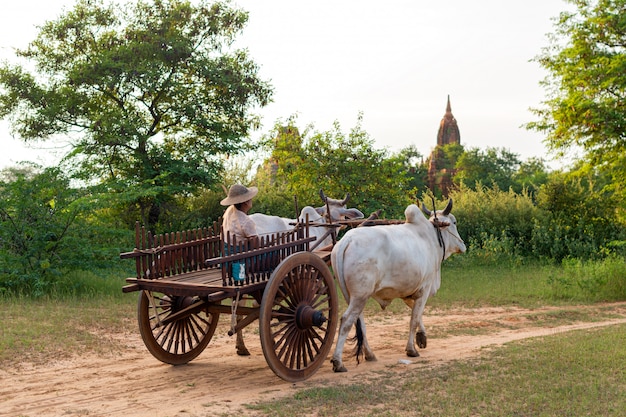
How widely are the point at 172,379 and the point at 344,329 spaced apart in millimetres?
1750

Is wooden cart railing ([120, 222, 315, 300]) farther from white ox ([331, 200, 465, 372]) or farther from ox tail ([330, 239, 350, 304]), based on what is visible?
white ox ([331, 200, 465, 372])

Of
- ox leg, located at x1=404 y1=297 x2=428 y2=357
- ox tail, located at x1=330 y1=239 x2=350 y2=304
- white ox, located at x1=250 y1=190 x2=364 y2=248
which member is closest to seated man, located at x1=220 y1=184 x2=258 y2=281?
ox tail, located at x1=330 y1=239 x2=350 y2=304

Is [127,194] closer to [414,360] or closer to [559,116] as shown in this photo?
[414,360]

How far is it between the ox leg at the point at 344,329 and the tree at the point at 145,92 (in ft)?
36.0

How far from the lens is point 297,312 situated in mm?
6699

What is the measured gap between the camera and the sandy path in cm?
582

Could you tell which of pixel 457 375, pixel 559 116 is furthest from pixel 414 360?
pixel 559 116

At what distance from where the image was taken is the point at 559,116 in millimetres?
16828

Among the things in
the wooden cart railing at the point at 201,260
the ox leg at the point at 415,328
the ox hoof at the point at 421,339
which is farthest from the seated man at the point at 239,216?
the ox hoof at the point at 421,339

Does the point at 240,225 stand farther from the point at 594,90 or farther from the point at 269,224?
the point at 594,90

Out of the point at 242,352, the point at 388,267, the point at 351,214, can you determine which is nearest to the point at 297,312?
the point at 388,267

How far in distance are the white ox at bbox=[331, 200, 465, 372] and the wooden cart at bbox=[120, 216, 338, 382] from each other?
0.25m

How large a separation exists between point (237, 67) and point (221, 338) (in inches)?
460

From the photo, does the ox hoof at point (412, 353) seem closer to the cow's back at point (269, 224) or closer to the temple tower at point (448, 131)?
the cow's back at point (269, 224)
